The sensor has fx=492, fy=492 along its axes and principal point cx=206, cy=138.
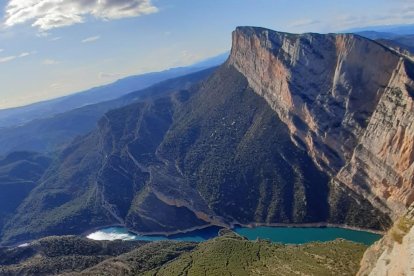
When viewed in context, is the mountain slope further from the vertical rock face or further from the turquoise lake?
the vertical rock face

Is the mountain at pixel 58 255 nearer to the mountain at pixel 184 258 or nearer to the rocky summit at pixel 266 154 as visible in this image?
the mountain at pixel 184 258

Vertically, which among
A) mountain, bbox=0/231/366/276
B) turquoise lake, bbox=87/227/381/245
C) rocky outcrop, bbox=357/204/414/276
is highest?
rocky outcrop, bbox=357/204/414/276

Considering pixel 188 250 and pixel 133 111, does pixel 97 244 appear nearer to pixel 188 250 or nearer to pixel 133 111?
pixel 188 250

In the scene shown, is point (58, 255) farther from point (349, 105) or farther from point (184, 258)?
point (349, 105)

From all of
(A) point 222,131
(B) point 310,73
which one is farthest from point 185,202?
(B) point 310,73

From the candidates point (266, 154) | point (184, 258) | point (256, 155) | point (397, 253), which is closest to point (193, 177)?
point (256, 155)


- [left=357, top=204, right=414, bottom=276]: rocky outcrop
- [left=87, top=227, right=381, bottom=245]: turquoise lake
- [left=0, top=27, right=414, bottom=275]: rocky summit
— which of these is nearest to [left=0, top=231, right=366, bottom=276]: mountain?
[left=0, top=27, right=414, bottom=275]: rocky summit

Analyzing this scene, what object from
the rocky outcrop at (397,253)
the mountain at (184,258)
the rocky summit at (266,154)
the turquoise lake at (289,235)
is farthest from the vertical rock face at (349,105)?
the rocky outcrop at (397,253)
